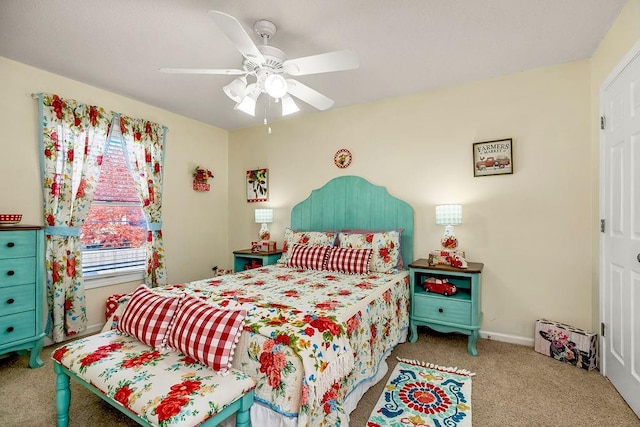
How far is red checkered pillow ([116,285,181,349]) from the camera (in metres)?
1.69

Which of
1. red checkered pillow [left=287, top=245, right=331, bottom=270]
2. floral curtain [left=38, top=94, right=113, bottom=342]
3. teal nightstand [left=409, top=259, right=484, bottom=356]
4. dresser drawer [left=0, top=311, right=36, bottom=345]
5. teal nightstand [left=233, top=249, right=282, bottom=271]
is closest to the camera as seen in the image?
dresser drawer [left=0, top=311, right=36, bottom=345]

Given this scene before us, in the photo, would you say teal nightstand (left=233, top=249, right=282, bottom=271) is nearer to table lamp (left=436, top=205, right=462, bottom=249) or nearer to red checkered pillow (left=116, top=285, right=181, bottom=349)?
red checkered pillow (left=116, top=285, right=181, bottom=349)

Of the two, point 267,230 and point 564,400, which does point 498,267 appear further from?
point 267,230

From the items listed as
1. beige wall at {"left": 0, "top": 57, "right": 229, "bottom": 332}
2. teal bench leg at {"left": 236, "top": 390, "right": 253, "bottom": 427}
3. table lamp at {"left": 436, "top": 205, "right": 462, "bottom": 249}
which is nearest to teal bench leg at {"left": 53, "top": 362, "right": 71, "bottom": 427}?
teal bench leg at {"left": 236, "top": 390, "right": 253, "bottom": 427}

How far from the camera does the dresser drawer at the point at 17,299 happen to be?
2.26m

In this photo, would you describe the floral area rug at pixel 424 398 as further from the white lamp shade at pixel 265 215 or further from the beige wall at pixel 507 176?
the white lamp shade at pixel 265 215

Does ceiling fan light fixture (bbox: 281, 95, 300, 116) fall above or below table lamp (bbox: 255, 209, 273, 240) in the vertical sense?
above

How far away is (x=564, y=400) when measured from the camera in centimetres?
197

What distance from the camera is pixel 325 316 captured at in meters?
1.72

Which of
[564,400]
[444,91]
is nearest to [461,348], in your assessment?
[564,400]

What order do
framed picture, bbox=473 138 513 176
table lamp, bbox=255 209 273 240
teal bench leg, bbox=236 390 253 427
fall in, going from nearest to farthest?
teal bench leg, bbox=236 390 253 427
framed picture, bbox=473 138 513 176
table lamp, bbox=255 209 273 240

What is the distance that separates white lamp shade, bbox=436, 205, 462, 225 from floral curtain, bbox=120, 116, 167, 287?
316 centimetres

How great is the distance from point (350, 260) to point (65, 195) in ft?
9.06

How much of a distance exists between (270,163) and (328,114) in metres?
1.08
